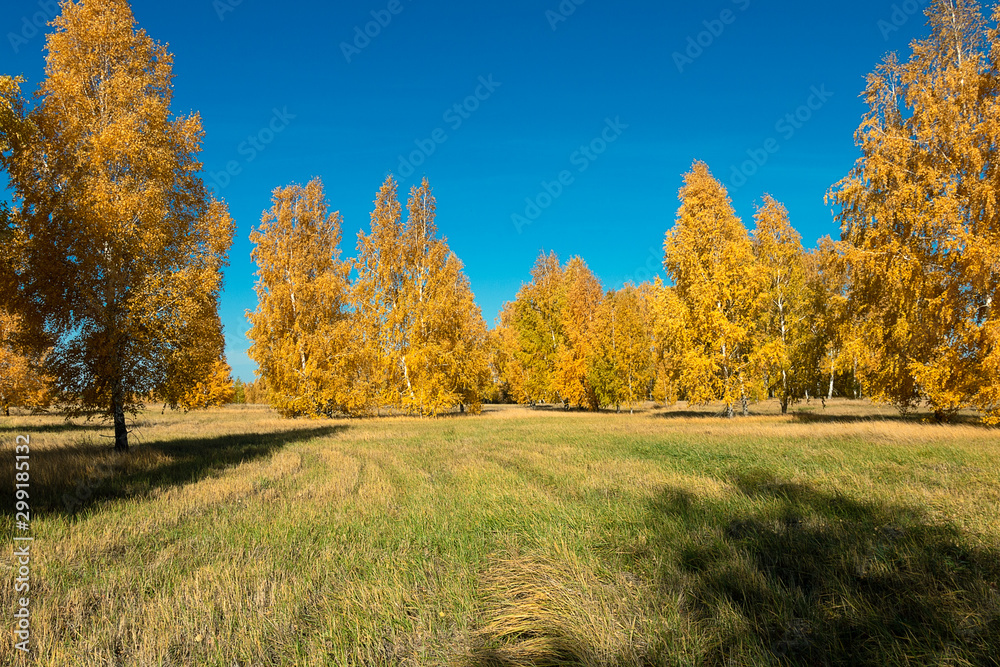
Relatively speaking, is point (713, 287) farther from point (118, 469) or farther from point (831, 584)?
point (118, 469)

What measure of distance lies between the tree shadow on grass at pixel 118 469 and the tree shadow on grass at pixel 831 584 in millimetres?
9064

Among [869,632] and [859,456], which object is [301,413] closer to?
[859,456]

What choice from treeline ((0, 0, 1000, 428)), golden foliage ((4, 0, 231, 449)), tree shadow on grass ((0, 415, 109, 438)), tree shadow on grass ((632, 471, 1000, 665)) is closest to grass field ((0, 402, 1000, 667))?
tree shadow on grass ((632, 471, 1000, 665))

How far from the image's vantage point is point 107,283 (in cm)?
1154

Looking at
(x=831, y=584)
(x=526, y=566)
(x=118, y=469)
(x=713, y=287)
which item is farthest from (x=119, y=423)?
(x=713, y=287)

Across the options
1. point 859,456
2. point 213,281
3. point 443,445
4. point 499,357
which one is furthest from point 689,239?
point 499,357

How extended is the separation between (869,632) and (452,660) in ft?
9.39

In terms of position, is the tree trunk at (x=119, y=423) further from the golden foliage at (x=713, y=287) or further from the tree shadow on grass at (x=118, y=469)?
the golden foliage at (x=713, y=287)

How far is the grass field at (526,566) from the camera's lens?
307 centimetres

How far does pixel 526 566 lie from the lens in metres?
4.25

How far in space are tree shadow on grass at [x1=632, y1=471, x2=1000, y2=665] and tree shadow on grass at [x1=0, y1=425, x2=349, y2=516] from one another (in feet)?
29.7

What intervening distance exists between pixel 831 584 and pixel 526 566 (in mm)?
2554

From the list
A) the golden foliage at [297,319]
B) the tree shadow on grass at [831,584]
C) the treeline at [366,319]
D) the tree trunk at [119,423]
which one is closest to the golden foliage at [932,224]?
the tree shadow on grass at [831,584]

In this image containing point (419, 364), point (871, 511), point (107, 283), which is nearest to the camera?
point (871, 511)
